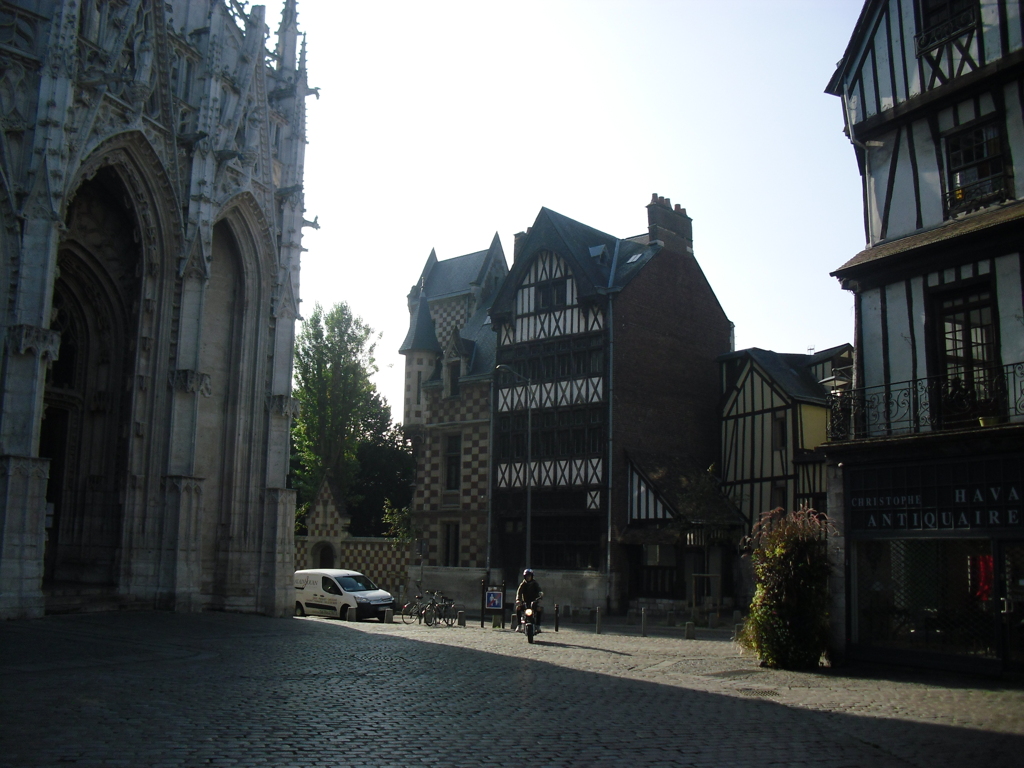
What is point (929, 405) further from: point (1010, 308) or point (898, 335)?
point (1010, 308)

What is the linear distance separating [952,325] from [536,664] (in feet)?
28.1

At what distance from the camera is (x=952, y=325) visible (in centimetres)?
1445

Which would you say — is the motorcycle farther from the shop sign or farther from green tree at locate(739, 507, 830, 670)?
the shop sign

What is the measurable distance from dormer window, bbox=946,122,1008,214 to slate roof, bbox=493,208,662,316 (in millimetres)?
17912

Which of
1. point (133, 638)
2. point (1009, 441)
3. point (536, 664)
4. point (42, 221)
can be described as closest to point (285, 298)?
point (42, 221)

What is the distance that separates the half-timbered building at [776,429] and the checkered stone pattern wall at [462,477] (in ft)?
30.6

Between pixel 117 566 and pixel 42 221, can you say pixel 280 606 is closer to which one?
pixel 117 566

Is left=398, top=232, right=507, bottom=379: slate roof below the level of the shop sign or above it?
above

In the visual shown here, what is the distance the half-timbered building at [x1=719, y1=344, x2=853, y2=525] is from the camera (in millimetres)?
29047

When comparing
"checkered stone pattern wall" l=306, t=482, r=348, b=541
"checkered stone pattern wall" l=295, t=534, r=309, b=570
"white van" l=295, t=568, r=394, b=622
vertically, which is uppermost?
"checkered stone pattern wall" l=306, t=482, r=348, b=541

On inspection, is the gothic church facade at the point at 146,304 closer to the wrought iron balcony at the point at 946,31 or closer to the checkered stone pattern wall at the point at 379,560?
the checkered stone pattern wall at the point at 379,560

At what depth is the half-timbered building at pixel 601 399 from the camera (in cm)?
3122

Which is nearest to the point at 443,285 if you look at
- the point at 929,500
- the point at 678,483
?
the point at 678,483

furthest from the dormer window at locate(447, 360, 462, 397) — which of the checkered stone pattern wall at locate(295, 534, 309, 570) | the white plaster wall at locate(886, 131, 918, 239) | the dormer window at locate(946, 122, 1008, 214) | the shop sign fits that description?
the dormer window at locate(946, 122, 1008, 214)
